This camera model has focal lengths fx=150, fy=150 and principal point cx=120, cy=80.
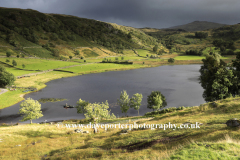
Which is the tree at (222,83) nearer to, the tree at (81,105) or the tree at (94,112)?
the tree at (94,112)

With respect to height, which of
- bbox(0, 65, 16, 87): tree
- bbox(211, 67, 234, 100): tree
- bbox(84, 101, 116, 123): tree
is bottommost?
bbox(84, 101, 116, 123): tree

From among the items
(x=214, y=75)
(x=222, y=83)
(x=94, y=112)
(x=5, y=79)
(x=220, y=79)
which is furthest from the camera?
(x=5, y=79)

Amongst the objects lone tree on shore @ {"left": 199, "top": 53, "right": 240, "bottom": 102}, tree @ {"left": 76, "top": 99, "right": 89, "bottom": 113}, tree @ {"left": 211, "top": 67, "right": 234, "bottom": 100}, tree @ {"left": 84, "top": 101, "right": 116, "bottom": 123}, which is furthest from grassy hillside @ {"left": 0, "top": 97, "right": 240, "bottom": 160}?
tree @ {"left": 76, "top": 99, "right": 89, "bottom": 113}

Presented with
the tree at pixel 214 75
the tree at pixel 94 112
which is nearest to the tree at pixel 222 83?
the tree at pixel 214 75

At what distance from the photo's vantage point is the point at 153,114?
161 feet

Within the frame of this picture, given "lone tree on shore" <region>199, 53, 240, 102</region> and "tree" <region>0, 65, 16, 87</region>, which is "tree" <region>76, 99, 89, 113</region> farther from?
"tree" <region>0, 65, 16, 87</region>

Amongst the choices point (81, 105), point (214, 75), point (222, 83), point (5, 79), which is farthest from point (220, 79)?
point (5, 79)

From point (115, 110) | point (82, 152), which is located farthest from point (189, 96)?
point (82, 152)

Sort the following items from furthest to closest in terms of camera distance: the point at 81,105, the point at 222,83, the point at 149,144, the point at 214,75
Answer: the point at 81,105 → the point at 214,75 → the point at 222,83 → the point at 149,144

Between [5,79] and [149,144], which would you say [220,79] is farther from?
[5,79]

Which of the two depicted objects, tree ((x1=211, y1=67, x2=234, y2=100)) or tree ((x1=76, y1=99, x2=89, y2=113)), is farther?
tree ((x1=76, y1=99, x2=89, y2=113))

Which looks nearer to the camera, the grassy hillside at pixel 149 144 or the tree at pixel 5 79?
the grassy hillside at pixel 149 144

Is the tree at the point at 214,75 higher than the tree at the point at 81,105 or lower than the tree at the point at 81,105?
higher

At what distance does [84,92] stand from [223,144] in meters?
89.5
